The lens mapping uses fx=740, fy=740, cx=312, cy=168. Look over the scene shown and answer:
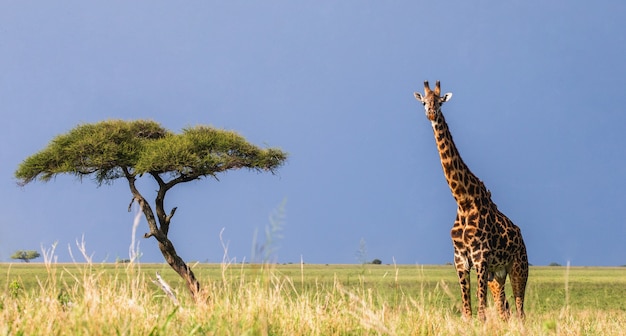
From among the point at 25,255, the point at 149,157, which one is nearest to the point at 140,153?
the point at 149,157

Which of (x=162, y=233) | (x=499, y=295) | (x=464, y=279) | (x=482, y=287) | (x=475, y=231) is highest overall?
(x=162, y=233)

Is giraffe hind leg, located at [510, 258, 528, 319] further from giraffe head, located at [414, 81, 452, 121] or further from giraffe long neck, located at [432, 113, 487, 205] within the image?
giraffe head, located at [414, 81, 452, 121]

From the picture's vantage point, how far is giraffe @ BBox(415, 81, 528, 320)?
10578 mm

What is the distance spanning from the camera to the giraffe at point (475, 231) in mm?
10578

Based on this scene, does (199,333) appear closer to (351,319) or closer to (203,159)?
(351,319)

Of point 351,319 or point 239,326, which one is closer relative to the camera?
point 239,326

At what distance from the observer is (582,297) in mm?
29141

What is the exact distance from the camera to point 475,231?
35.0 feet

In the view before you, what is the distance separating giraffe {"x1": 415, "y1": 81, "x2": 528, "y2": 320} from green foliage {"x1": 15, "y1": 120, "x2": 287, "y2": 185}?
562 inches

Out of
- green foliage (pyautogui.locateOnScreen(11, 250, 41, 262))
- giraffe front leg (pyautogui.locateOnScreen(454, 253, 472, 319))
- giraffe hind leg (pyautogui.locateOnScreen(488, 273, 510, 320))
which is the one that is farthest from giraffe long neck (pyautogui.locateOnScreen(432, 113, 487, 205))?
green foliage (pyautogui.locateOnScreen(11, 250, 41, 262))

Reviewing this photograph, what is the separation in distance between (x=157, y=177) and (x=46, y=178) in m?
4.37

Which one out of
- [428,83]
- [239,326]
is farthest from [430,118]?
[239,326]

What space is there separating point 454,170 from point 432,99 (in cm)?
133

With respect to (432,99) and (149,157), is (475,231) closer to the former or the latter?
(432,99)
